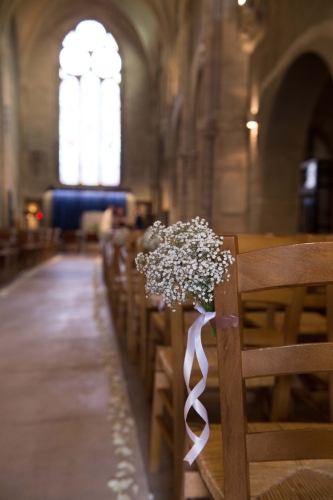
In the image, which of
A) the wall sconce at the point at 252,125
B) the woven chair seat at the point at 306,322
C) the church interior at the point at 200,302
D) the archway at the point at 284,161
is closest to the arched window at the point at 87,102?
the church interior at the point at 200,302

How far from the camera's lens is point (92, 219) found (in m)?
20.2

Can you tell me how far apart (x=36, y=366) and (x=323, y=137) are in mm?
8442

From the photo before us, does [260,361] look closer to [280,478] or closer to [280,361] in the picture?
[280,361]

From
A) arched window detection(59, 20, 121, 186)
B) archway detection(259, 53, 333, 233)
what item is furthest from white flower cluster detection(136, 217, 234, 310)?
arched window detection(59, 20, 121, 186)

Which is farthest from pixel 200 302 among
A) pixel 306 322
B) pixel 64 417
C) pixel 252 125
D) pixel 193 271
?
pixel 252 125

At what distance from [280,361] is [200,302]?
18 cm

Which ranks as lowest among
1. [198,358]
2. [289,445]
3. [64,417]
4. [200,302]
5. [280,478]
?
[64,417]

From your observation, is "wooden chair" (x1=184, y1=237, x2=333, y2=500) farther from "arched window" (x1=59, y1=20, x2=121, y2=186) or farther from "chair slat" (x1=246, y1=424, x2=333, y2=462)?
"arched window" (x1=59, y1=20, x2=121, y2=186)

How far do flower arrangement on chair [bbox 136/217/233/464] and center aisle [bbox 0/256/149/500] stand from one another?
3.50 feet

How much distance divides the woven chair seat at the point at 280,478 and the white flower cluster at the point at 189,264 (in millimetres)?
417

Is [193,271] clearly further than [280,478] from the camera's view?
No

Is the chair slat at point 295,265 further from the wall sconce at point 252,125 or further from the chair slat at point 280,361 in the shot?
the wall sconce at point 252,125

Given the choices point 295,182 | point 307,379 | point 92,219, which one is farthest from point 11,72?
point 307,379

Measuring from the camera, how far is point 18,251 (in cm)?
1116
